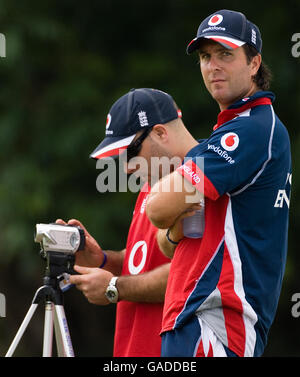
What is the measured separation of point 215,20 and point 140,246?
1.13m

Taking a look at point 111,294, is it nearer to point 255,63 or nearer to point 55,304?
point 55,304

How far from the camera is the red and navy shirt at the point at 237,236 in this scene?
294 cm

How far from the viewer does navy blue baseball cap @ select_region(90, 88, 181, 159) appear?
3.54 m

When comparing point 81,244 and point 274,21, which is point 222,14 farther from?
point 274,21

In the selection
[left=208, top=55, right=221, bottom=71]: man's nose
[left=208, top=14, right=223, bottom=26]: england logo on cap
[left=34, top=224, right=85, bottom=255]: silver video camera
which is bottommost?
[left=34, top=224, right=85, bottom=255]: silver video camera

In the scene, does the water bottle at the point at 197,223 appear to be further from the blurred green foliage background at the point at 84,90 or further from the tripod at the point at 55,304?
the blurred green foliage background at the point at 84,90

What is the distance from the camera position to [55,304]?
3471 mm

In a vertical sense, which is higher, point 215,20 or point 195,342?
point 215,20

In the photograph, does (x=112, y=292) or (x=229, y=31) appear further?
(x=112, y=292)

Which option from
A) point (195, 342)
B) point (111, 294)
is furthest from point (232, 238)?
point (111, 294)

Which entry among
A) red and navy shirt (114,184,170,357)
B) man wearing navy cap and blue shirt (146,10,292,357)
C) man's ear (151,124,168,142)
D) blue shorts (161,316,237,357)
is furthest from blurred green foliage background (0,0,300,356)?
blue shorts (161,316,237,357)

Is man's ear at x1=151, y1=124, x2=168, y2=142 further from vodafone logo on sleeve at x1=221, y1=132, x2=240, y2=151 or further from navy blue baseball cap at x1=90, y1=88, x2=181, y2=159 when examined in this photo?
vodafone logo on sleeve at x1=221, y1=132, x2=240, y2=151

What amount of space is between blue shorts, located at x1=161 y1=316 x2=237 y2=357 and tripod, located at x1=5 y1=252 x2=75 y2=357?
537 millimetres
